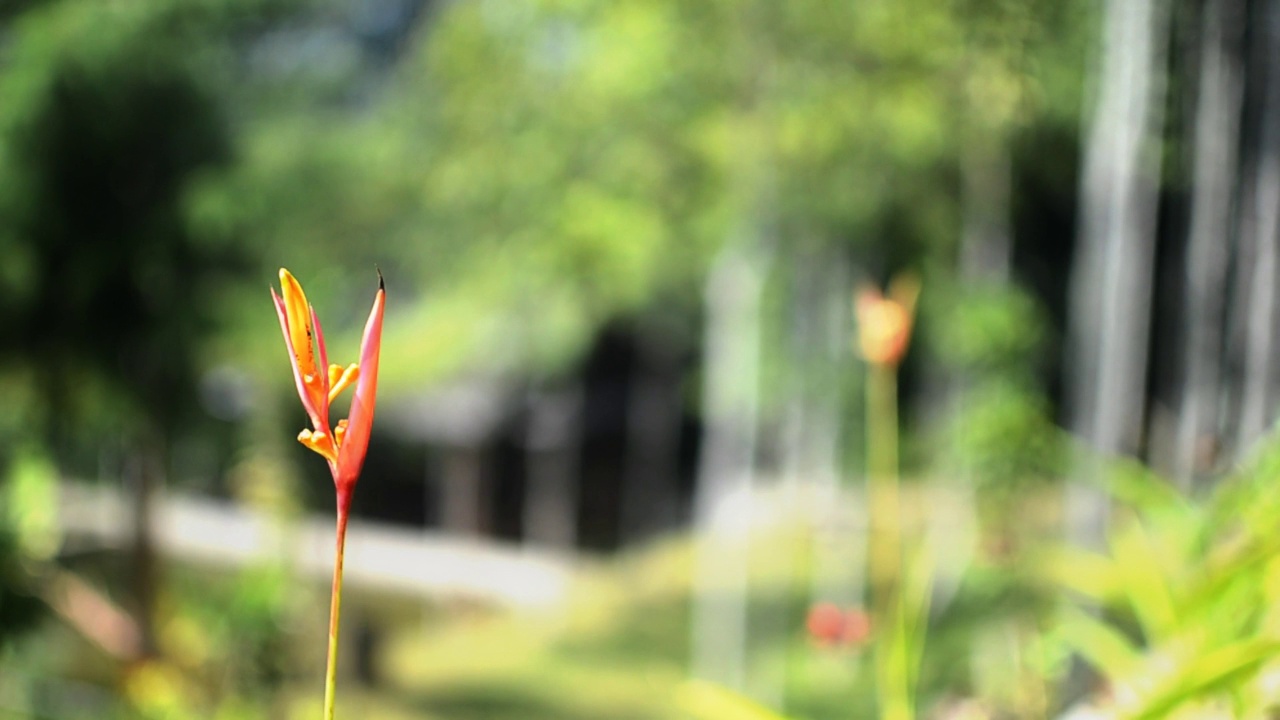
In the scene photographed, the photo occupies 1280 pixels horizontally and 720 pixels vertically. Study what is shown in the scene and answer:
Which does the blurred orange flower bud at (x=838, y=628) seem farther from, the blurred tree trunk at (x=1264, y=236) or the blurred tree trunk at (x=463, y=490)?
the blurred tree trunk at (x=463, y=490)

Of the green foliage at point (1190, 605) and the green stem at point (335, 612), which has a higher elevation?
the green stem at point (335, 612)

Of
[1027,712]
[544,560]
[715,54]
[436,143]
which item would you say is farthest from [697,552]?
[1027,712]

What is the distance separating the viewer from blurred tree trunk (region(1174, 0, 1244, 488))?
4.65 ft

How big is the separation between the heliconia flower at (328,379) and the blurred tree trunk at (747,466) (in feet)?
7.24

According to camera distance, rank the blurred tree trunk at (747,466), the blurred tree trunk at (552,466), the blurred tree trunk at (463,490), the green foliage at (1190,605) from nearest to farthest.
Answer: the green foliage at (1190,605)
the blurred tree trunk at (747,466)
the blurred tree trunk at (463,490)
the blurred tree trunk at (552,466)

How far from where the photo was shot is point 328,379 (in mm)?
244

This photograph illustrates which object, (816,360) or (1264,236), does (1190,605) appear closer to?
(1264,236)

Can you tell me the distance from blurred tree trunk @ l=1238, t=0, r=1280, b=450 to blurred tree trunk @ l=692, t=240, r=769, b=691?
3.60 feet

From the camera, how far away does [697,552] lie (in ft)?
13.9

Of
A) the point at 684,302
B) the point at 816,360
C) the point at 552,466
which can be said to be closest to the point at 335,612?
the point at 816,360

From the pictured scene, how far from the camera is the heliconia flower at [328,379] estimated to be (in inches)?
8.9

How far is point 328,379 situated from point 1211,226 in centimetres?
158

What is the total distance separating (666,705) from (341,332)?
4.08 feet

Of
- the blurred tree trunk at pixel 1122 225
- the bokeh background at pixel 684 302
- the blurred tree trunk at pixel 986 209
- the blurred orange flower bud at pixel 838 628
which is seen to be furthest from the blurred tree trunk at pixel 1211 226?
the blurred tree trunk at pixel 986 209
